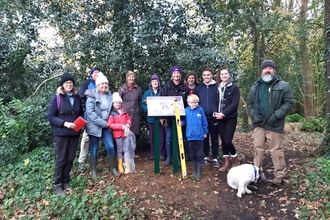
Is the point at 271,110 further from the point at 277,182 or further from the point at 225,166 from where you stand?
the point at 225,166

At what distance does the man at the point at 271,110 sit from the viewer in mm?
4793

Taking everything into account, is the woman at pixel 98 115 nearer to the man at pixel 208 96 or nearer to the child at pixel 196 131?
the child at pixel 196 131

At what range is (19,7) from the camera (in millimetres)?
7305

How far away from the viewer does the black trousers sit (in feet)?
15.8

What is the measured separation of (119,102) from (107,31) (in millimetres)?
2545

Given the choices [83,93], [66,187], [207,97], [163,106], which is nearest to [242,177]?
[207,97]

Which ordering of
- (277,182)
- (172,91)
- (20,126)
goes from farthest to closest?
(20,126)
(172,91)
(277,182)

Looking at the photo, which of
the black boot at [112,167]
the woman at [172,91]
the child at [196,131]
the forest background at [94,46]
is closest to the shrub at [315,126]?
the forest background at [94,46]

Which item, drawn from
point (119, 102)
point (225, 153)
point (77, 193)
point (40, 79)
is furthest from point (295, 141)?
point (40, 79)

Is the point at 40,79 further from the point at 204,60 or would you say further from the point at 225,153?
the point at 225,153

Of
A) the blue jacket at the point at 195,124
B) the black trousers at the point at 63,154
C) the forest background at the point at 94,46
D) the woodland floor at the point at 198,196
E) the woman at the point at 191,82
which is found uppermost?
the forest background at the point at 94,46

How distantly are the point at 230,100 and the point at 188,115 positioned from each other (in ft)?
3.17

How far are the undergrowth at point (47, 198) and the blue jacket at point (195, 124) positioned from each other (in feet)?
5.58

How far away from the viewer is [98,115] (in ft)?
17.2
